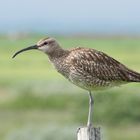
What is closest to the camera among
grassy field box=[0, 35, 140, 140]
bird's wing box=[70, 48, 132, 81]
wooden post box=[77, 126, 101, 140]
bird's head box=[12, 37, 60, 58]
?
wooden post box=[77, 126, 101, 140]

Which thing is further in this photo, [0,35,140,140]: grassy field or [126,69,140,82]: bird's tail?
[0,35,140,140]: grassy field

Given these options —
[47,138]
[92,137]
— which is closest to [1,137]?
[47,138]

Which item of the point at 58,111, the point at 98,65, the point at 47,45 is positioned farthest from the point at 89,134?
the point at 58,111

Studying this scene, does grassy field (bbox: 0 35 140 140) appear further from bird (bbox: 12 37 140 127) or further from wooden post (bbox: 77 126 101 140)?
wooden post (bbox: 77 126 101 140)

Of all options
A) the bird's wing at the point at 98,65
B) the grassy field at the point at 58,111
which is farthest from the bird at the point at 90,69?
the grassy field at the point at 58,111

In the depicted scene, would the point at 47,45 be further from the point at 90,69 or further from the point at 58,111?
the point at 58,111

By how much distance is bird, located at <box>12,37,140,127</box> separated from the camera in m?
11.0

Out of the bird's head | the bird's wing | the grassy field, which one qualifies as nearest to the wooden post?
the bird's head

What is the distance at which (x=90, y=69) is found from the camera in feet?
36.4

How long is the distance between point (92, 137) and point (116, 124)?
1880 centimetres

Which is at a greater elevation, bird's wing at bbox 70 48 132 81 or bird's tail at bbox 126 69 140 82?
bird's wing at bbox 70 48 132 81

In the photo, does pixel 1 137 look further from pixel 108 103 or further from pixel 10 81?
pixel 10 81

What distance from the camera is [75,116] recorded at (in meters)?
29.0

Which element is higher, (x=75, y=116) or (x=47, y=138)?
(x=75, y=116)
